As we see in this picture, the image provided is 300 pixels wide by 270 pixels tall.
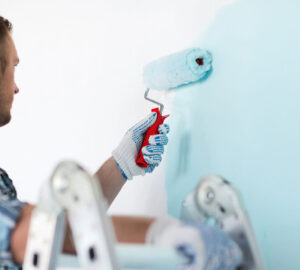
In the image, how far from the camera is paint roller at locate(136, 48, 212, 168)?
3.38ft

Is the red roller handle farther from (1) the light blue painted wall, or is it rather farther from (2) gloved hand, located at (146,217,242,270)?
(2) gloved hand, located at (146,217,242,270)

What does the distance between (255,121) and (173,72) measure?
0.28 meters

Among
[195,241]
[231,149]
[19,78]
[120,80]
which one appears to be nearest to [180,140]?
[231,149]

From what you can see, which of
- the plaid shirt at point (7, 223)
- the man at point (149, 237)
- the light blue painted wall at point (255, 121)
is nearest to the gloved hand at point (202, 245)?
the man at point (149, 237)

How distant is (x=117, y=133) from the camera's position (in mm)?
1284

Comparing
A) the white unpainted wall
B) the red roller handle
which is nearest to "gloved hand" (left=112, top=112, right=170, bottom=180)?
the red roller handle

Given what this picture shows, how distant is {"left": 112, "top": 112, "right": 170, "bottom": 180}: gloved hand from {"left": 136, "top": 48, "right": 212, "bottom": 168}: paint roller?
17 mm

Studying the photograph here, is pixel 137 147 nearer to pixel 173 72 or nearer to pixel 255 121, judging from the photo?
pixel 173 72

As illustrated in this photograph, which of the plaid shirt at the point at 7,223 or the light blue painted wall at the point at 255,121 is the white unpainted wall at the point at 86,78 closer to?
the light blue painted wall at the point at 255,121

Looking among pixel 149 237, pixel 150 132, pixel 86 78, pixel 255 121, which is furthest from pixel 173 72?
pixel 149 237

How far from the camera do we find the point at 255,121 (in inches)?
36.5

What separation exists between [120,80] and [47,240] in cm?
86

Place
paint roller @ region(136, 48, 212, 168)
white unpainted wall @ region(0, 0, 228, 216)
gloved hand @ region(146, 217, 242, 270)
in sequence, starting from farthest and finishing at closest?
white unpainted wall @ region(0, 0, 228, 216) < paint roller @ region(136, 48, 212, 168) < gloved hand @ region(146, 217, 242, 270)

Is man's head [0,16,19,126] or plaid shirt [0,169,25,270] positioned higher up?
man's head [0,16,19,126]
